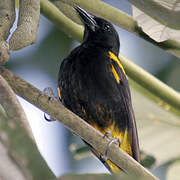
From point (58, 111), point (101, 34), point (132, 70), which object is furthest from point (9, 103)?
point (101, 34)

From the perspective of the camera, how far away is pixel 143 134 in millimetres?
1847

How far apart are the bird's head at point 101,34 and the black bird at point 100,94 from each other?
286 millimetres

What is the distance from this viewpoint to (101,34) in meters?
2.46

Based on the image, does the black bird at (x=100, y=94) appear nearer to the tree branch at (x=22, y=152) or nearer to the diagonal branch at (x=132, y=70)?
the diagonal branch at (x=132, y=70)

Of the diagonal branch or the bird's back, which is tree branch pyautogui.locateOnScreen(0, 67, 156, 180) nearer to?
the diagonal branch

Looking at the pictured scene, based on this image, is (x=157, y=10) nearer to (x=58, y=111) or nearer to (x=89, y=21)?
(x=58, y=111)

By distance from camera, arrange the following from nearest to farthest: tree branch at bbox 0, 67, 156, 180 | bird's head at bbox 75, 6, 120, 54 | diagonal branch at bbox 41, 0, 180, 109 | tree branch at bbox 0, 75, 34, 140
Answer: tree branch at bbox 0, 75, 34, 140 → tree branch at bbox 0, 67, 156, 180 → diagonal branch at bbox 41, 0, 180, 109 → bird's head at bbox 75, 6, 120, 54

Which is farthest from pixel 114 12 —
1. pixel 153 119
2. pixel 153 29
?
pixel 153 119

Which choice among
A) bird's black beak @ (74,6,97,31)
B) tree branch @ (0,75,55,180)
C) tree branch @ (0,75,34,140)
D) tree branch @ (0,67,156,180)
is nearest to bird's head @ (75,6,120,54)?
bird's black beak @ (74,6,97,31)

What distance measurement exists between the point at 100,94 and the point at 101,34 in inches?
25.8

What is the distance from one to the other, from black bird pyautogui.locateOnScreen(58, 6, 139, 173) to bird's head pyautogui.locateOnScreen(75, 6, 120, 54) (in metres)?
0.29

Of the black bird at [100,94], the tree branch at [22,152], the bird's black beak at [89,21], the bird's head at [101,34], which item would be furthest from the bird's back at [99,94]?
the tree branch at [22,152]

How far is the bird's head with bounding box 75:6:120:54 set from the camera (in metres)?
2.36

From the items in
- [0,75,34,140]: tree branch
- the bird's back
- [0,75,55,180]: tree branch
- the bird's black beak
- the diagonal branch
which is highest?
[0,75,55,180]: tree branch
